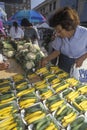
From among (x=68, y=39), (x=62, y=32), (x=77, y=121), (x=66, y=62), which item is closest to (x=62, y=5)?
(x=66, y=62)

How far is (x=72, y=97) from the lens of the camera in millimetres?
2531

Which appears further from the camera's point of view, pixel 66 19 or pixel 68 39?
pixel 68 39

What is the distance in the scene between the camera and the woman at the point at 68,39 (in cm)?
322

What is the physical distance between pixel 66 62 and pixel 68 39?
517 millimetres

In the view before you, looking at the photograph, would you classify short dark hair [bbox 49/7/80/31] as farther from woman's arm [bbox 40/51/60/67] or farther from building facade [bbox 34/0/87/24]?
building facade [bbox 34/0/87/24]

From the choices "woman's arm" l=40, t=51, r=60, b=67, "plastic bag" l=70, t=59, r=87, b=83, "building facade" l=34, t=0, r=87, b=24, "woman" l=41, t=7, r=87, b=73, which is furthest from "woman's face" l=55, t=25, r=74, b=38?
"building facade" l=34, t=0, r=87, b=24

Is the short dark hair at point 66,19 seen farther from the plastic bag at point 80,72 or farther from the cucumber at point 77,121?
the cucumber at point 77,121

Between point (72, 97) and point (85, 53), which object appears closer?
point (72, 97)

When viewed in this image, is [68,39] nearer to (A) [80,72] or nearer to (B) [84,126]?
(A) [80,72]

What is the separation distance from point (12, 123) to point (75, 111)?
1.85 feet

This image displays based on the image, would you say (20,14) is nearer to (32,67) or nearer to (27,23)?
(27,23)

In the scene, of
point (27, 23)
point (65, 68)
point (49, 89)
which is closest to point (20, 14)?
point (27, 23)

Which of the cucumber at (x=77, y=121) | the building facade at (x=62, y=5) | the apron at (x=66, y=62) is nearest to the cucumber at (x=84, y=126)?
the cucumber at (x=77, y=121)

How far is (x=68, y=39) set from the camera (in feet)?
11.7
